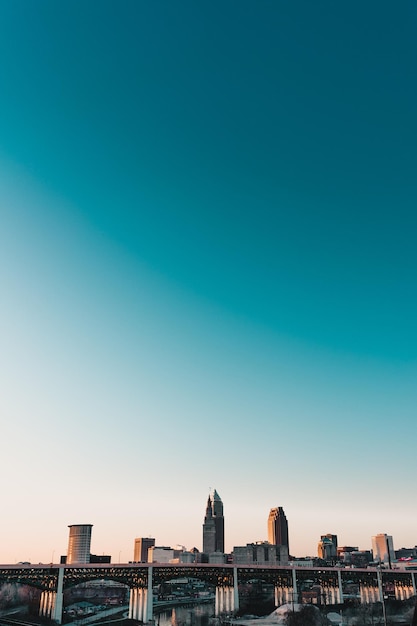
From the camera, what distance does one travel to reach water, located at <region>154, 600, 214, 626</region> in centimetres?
13112

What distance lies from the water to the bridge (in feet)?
15.2

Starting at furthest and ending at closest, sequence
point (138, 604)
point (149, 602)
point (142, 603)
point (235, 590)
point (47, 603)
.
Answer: point (235, 590)
point (138, 604)
point (142, 603)
point (149, 602)
point (47, 603)

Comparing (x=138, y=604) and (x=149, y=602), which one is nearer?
(x=149, y=602)

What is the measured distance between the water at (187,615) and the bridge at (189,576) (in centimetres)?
462

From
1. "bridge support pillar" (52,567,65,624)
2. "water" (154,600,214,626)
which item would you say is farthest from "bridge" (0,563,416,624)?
"water" (154,600,214,626)

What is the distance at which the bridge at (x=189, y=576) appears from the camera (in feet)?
442

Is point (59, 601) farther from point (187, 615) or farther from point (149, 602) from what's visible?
point (187, 615)

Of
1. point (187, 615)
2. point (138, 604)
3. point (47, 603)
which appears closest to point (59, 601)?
point (47, 603)

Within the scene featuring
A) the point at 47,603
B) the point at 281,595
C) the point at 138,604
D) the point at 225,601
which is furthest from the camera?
the point at 281,595

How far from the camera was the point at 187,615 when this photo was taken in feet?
495

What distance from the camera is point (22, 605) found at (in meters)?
162

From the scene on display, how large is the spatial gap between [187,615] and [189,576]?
12787mm

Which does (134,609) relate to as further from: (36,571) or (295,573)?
(295,573)

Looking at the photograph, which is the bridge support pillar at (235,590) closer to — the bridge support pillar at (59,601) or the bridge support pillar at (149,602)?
the bridge support pillar at (149,602)
